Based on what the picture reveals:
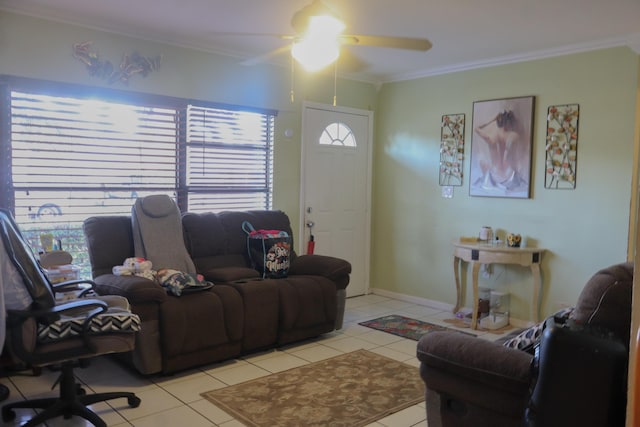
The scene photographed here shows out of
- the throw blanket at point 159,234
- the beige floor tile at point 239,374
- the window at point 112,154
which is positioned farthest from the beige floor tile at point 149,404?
the window at point 112,154

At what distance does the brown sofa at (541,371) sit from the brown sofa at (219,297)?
1.70 meters

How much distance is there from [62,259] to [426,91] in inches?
154

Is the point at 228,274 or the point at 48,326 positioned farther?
the point at 228,274

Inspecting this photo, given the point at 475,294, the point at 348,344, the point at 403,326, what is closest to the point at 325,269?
the point at 348,344

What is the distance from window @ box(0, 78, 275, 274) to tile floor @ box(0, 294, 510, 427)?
39.8 inches

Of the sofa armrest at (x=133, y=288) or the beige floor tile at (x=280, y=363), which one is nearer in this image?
the sofa armrest at (x=133, y=288)

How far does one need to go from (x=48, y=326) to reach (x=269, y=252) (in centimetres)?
201

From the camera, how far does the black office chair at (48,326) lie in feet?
8.02

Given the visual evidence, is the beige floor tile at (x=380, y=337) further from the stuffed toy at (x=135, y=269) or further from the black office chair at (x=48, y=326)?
the black office chair at (x=48, y=326)

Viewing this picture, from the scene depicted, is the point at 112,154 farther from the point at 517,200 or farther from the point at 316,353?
the point at 517,200

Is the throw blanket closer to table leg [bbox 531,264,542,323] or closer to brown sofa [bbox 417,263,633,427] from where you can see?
brown sofa [bbox 417,263,633,427]

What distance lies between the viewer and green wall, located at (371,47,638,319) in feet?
14.1

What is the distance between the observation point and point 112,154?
4160mm

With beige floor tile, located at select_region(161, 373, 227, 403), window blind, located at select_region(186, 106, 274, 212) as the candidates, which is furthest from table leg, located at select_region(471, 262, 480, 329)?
beige floor tile, located at select_region(161, 373, 227, 403)
